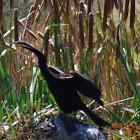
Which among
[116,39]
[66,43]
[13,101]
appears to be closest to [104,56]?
[116,39]

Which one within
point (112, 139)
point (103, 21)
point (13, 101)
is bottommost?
point (112, 139)

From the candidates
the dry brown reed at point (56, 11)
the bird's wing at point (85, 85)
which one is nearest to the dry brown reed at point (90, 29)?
the dry brown reed at point (56, 11)

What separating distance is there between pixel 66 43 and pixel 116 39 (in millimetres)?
515

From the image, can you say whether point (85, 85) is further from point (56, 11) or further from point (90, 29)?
point (56, 11)

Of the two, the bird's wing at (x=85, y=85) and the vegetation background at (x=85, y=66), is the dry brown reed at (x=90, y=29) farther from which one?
the bird's wing at (x=85, y=85)

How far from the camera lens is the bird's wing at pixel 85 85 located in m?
2.57

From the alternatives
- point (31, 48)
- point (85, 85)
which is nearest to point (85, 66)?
point (85, 85)

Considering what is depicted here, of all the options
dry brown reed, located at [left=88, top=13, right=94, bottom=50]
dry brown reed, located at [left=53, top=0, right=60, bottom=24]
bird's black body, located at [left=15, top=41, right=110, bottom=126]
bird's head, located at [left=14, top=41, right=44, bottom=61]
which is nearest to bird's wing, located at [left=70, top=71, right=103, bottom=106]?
bird's black body, located at [left=15, top=41, right=110, bottom=126]

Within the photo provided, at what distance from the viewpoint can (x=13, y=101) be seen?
3146 millimetres

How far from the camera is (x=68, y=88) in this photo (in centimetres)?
280

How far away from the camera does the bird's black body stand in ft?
8.64

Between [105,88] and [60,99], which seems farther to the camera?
[105,88]

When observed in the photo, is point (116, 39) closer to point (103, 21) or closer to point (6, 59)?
point (103, 21)

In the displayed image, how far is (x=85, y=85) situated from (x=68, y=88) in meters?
0.20
